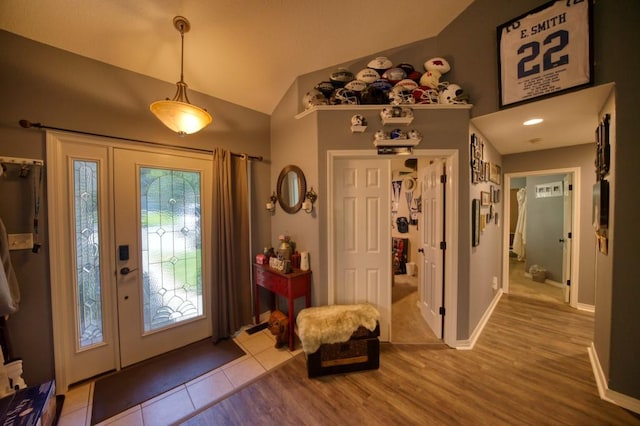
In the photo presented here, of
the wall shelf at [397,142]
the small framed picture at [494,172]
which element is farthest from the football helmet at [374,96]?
the small framed picture at [494,172]

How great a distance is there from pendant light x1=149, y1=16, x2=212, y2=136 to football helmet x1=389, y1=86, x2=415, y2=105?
171cm

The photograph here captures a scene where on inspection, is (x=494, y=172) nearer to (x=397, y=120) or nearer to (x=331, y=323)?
(x=397, y=120)

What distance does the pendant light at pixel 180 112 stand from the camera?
57.5 inches

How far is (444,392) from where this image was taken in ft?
5.66

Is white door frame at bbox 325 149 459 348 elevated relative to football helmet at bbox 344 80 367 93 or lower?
lower

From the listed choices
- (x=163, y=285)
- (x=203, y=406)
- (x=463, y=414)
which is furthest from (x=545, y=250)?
(x=163, y=285)

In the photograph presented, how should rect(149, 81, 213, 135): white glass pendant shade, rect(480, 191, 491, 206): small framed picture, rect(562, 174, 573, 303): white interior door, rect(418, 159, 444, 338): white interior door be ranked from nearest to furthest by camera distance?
rect(149, 81, 213, 135): white glass pendant shade → rect(418, 159, 444, 338): white interior door → rect(480, 191, 491, 206): small framed picture → rect(562, 174, 573, 303): white interior door

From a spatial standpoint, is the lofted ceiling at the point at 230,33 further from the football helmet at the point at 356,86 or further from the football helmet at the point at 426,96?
the football helmet at the point at 426,96

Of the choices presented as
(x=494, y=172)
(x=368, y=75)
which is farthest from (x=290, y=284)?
(x=494, y=172)

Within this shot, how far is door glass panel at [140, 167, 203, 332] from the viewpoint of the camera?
84.6 inches

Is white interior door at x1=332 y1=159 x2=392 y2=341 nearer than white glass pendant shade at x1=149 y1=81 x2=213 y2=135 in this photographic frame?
No

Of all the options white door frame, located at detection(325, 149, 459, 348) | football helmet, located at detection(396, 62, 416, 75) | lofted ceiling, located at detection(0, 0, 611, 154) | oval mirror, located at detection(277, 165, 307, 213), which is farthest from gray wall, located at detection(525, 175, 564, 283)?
oval mirror, located at detection(277, 165, 307, 213)

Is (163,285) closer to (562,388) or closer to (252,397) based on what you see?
(252,397)

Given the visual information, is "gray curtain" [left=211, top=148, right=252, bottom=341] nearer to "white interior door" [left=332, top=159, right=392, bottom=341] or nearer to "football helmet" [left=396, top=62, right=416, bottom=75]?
"white interior door" [left=332, top=159, right=392, bottom=341]
